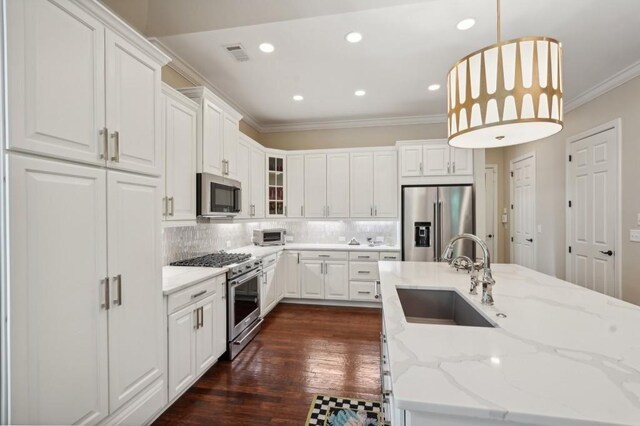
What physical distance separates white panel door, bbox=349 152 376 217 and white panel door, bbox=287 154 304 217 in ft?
2.70

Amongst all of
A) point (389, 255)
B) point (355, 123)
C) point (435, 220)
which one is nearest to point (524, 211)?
point (435, 220)

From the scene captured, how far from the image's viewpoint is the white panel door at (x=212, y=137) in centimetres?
276

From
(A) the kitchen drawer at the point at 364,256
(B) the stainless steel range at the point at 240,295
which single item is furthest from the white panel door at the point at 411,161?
→ (B) the stainless steel range at the point at 240,295

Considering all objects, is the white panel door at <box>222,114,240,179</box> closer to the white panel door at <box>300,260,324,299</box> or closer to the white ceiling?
the white ceiling

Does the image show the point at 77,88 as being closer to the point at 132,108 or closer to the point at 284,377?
the point at 132,108

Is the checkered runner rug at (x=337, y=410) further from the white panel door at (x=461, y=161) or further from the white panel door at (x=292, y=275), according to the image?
the white panel door at (x=461, y=161)

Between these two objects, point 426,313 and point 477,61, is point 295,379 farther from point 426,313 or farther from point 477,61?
point 477,61

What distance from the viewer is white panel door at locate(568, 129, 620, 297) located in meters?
3.20

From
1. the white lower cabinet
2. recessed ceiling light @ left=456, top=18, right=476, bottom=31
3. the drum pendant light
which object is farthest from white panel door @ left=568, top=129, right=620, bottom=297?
the white lower cabinet

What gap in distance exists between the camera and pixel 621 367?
34.0 inches

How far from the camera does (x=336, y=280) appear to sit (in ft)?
14.0

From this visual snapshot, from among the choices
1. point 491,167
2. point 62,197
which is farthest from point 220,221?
point 491,167

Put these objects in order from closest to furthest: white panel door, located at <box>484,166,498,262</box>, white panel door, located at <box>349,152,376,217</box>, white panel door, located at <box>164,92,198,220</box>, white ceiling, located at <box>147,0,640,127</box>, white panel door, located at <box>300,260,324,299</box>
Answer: white ceiling, located at <box>147,0,640,127</box> < white panel door, located at <box>164,92,198,220</box> < white panel door, located at <box>300,260,324,299</box> < white panel door, located at <box>349,152,376,217</box> < white panel door, located at <box>484,166,498,262</box>

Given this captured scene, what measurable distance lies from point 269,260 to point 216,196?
1.30 m
